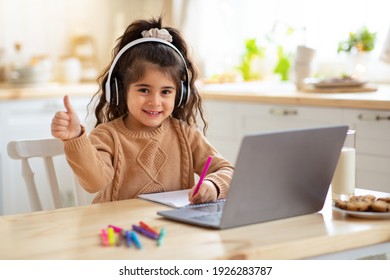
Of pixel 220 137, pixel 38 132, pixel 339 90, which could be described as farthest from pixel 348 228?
pixel 38 132

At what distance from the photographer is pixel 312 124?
10.2ft

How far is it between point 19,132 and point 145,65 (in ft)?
6.72

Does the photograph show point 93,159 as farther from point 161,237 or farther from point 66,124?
point 161,237

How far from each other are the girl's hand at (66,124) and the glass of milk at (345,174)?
1.89 ft

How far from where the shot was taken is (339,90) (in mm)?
3232

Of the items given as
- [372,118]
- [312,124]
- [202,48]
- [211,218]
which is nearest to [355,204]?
[211,218]

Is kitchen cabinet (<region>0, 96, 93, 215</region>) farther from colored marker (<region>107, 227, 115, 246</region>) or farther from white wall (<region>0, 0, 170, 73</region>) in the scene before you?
colored marker (<region>107, 227, 115, 246</region>)

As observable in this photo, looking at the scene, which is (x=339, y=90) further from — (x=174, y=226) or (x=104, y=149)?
(x=174, y=226)

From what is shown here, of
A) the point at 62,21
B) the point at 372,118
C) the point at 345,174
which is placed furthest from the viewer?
the point at 62,21

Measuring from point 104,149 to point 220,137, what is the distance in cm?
179

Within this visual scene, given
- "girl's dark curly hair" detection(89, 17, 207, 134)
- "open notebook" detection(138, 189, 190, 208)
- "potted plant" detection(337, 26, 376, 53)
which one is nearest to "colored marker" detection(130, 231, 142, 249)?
"open notebook" detection(138, 189, 190, 208)

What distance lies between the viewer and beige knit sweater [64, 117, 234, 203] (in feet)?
6.06

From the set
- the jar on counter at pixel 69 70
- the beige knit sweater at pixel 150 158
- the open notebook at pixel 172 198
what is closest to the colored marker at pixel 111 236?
the open notebook at pixel 172 198

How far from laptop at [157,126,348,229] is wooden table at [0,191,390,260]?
22mm
